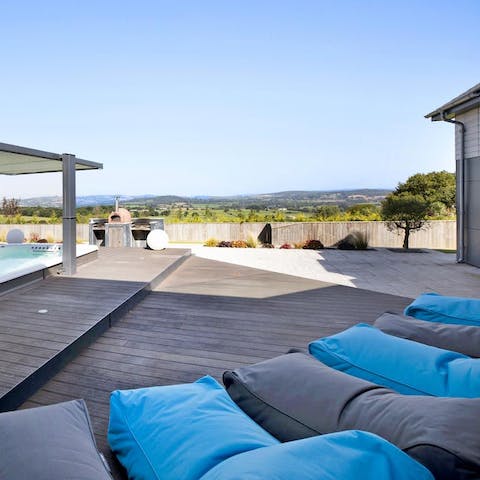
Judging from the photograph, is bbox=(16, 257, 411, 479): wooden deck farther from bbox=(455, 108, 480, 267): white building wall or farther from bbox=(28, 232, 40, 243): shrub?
bbox=(28, 232, 40, 243): shrub

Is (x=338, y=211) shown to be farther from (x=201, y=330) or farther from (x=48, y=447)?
(x=48, y=447)

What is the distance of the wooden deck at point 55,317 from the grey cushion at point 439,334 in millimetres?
2140

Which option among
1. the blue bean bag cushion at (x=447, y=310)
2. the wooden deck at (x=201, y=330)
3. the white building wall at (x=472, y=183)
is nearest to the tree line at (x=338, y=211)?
the white building wall at (x=472, y=183)

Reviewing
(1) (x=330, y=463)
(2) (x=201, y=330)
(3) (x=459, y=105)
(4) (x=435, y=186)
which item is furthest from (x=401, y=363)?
(4) (x=435, y=186)

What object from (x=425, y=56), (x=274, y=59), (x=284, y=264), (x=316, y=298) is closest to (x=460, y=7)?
(x=425, y=56)

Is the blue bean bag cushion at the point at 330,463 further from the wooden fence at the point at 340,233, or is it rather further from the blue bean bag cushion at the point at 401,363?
the wooden fence at the point at 340,233

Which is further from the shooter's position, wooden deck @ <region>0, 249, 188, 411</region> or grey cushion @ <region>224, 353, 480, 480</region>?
wooden deck @ <region>0, 249, 188, 411</region>

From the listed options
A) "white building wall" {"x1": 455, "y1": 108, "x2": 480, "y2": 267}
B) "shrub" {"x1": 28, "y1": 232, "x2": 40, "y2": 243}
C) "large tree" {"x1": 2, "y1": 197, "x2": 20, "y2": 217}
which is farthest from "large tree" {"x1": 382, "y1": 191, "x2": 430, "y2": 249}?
"shrub" {"x1": 28, "y1": 232, "x2": 40, "y2": 243}

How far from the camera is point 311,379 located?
126 cm

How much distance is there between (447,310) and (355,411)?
1.49 meters

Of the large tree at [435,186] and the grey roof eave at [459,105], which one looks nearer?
the grey roof eave at [459,105]

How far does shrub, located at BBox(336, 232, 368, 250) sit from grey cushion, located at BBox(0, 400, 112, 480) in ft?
32.1

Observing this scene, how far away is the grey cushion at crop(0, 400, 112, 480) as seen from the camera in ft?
3.10

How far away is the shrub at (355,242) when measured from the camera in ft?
34.2
